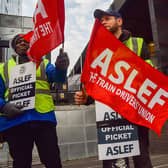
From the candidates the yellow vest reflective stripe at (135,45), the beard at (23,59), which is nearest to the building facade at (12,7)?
the beard at (23,59)

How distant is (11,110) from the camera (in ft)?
7.28

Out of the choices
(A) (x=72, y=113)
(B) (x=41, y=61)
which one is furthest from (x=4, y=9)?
(B) (x=41, y=61)

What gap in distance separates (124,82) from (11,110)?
971 mm

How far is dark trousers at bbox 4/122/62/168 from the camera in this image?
2266 mm

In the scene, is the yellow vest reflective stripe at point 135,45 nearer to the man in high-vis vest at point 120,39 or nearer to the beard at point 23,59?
the man in high-vis vest at point 120,39

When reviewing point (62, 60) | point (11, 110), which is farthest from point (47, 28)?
point (11, 110)

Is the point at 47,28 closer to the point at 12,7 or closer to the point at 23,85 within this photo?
the point at 23,85

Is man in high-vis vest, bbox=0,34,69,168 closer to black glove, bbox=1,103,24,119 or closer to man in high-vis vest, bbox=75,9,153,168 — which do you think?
black glove, bbox=1,103,24,119

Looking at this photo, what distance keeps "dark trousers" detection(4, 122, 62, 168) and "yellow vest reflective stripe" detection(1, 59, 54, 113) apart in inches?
6.0

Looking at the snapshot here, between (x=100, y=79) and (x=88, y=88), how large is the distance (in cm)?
12

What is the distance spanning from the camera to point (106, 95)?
81.2 inches

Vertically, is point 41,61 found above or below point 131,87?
above

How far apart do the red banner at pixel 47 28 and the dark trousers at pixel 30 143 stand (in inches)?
23.7

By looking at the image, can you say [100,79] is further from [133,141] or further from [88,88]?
[133,141]
